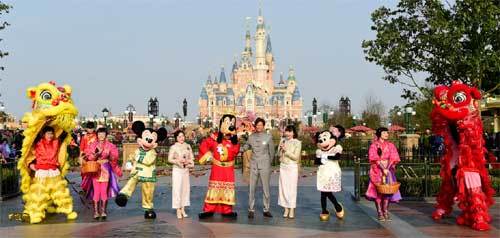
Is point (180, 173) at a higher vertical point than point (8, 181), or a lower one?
higher

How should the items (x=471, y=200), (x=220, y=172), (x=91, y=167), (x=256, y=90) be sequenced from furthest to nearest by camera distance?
(x=256, y=90)
(x=220, y=172)
(x=91, y=167)
(x=471, y=200)

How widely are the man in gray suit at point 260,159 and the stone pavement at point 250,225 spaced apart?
324mm

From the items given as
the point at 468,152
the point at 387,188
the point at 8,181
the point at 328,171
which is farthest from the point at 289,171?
the point at 8,181

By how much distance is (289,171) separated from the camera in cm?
1074

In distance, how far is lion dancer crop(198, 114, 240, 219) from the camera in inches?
417

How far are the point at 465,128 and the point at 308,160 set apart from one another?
16999 millimetres

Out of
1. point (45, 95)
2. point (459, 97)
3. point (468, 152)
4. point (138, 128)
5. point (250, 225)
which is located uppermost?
point (45, 95)

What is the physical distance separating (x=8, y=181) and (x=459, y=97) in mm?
9565

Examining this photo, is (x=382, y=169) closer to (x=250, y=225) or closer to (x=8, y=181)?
(x=250, y=225)

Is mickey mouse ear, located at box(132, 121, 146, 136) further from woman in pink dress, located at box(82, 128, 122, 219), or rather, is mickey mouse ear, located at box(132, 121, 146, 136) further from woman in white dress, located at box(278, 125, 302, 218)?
woman in white dress, located at box(278, 125, 302, 218)

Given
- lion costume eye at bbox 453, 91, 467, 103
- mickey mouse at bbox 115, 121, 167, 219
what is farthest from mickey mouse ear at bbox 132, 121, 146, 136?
lion costume eye at bbox 453, 91, 467, 103

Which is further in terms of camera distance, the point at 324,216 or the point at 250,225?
the point at 324,216

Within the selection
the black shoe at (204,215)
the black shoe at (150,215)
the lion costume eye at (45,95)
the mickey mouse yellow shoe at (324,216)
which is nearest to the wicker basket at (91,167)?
the black shoe at (150,215)

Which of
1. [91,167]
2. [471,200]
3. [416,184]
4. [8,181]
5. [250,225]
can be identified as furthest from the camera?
[8,181]
